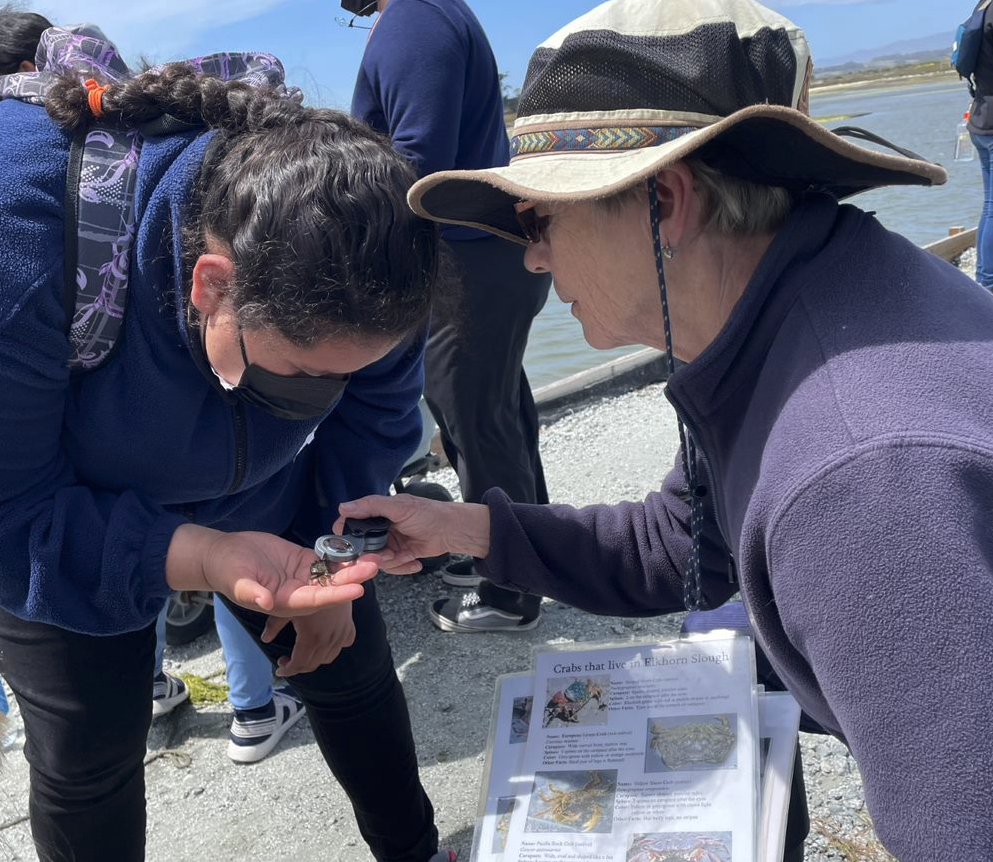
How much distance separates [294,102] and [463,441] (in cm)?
177

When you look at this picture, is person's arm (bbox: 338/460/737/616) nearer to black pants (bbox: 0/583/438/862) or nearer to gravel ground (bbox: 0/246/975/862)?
gravel ground (bbox: 0/246/975/862)

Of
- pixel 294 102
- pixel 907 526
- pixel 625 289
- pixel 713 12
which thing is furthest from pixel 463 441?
pixel 907 526

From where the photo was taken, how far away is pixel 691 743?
5.16 feet

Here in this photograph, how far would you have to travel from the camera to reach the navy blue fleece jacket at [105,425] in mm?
1506

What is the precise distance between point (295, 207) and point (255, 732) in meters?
1.98

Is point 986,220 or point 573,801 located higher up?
point 573,801

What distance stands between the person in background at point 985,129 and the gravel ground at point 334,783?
430 cm

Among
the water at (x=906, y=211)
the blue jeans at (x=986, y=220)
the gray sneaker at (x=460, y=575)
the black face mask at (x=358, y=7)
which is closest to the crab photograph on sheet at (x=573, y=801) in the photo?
the water at (x=906, y=211)

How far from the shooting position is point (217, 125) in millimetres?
1659

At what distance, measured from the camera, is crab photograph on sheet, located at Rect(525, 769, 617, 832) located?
153cm

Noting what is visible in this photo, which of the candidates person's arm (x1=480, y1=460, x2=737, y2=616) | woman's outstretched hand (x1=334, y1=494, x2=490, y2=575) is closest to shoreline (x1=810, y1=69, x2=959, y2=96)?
person's arm (x1=480, y1=460, x2=737, y2=616)

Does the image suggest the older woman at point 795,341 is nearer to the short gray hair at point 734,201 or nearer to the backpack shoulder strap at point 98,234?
the short gray hair at point 734,201

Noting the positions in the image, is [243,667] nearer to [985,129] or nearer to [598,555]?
[598,555]

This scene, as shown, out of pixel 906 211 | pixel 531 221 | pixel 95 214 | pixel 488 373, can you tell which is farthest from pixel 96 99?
pixel 906 211
